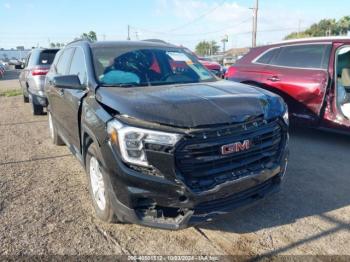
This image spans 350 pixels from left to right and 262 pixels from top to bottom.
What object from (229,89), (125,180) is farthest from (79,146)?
(229,89)

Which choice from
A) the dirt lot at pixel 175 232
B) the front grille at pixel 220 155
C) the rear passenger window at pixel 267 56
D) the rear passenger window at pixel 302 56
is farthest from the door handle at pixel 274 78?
the front grille at pixel 220 155

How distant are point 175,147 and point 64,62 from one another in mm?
3352

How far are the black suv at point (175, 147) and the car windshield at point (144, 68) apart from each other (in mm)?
52

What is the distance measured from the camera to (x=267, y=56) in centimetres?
707

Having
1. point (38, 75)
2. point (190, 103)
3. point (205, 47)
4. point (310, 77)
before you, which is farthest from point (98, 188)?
point (205, 47)

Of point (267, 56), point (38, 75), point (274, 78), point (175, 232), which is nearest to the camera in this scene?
point (175, 232)

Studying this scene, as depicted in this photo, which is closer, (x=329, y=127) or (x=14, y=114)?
(x=329, y=127)

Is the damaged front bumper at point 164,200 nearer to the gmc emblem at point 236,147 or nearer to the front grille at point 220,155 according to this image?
the front grille at point 220,155

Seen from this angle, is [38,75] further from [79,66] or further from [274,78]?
[274,78]

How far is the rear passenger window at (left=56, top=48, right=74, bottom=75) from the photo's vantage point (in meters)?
4.99

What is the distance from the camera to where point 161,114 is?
9.03 feet

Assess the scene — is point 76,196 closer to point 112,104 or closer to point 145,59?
point 112,104

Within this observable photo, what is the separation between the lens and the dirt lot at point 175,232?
303 cm

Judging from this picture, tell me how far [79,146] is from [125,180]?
1.46m
